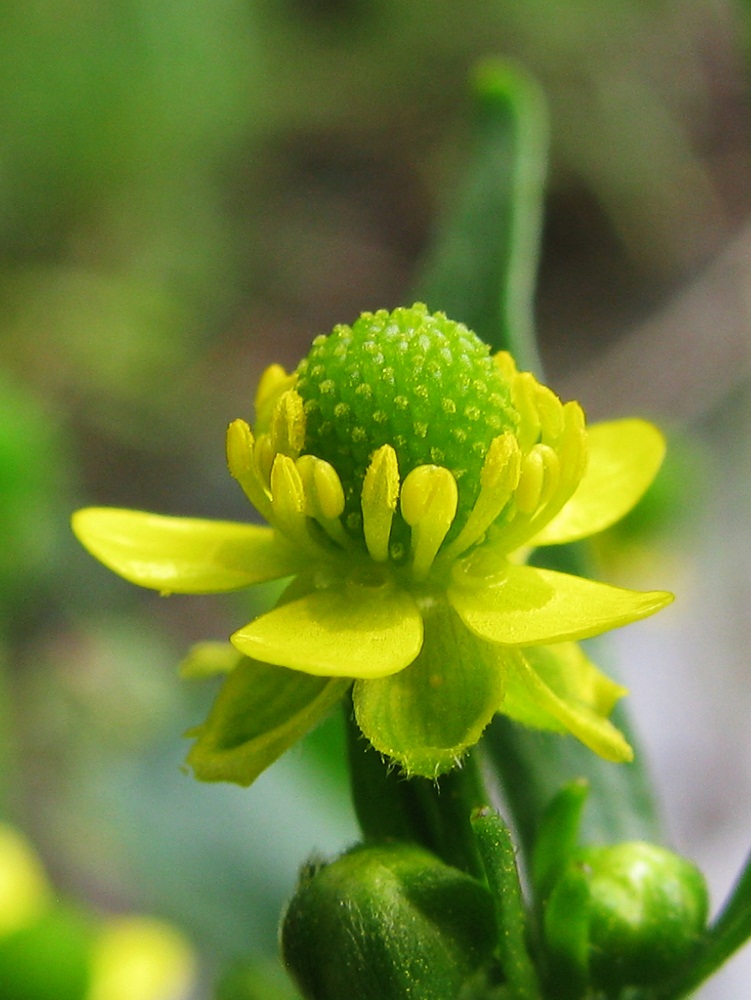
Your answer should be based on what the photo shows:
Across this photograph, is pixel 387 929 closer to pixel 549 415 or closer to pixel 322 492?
pixel 322 492

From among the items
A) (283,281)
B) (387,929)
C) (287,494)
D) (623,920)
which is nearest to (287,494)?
(287,494)

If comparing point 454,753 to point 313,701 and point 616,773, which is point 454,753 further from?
point 616,773

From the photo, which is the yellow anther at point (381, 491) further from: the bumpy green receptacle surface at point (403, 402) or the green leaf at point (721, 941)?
the green leaf at point (721, 941)

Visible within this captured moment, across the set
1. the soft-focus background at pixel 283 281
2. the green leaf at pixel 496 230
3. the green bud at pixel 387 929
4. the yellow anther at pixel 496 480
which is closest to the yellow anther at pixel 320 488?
the yellow anther at pixel 496 480

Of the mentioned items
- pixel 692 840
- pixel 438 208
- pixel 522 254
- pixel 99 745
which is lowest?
pixel 99 745

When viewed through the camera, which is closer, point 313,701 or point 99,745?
point 313,701

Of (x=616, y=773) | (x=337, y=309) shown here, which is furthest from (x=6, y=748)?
(x=337, y=309)
